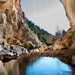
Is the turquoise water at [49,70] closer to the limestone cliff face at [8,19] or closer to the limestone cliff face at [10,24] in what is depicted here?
the limestone cliff face at [10,24]

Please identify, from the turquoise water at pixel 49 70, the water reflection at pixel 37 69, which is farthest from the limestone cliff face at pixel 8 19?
the turquoise water at pixel 49 70

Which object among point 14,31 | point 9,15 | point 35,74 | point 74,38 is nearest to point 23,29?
point 14,31

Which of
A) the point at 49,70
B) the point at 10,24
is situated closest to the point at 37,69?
the point at 49,70

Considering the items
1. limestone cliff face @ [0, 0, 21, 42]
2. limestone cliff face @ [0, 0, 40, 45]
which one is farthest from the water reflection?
limestone cliff face @ [0, 0, 21, 42]

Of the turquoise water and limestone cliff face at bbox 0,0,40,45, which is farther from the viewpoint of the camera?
limestone cliff face at bbox 0,0,40,45

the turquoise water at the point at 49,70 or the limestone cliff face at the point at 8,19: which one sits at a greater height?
the limestone cliff face at the point at 8,19

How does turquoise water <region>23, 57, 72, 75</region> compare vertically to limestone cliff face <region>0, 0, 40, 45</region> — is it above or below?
below

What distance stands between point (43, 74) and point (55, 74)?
2.58 feet

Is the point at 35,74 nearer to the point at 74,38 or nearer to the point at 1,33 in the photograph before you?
the point at 74,38

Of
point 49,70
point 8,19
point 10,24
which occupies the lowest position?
point 49,70

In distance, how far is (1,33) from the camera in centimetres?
2725

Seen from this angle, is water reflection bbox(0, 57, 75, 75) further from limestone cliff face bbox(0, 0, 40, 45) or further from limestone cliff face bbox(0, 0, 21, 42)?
limestone cliff face bbox(0, 0, 21, 42)

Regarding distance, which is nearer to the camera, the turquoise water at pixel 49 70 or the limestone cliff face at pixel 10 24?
the turquoise water at pixel 49 70

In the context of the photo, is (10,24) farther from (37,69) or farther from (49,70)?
(49,70)
